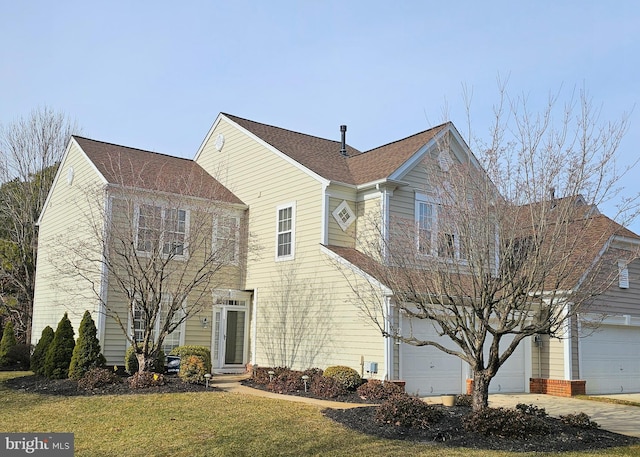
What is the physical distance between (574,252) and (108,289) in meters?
13.0

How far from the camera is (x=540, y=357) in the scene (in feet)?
60.1

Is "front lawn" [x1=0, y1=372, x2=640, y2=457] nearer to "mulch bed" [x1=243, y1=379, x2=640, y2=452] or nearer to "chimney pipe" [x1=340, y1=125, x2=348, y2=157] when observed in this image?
"mulch bed" [x1=243, y1=379, x2=640, y2=452]

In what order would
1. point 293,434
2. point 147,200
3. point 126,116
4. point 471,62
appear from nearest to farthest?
point 293,434 < point 471,62 < point 147,200 < point 126,116

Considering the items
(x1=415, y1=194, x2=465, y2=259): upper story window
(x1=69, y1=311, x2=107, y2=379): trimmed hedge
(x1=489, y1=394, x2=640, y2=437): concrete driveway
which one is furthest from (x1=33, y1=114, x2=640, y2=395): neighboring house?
(x1=415, y1=194, x2=465, y2=259): upper story window

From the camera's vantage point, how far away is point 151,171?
67.8ft

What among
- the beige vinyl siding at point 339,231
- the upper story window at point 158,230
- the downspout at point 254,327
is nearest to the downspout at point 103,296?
the upper story window at point 158,230

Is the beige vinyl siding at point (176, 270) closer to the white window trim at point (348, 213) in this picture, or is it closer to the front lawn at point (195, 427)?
the white window trim at point (348, 213)

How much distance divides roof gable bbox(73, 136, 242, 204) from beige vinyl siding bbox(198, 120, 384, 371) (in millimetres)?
803

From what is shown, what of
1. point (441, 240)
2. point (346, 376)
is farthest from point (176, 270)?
point (441, 240)

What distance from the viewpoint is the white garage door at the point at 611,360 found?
60.4 ft

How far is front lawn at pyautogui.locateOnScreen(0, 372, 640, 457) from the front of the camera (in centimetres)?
884

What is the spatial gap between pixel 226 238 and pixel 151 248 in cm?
303

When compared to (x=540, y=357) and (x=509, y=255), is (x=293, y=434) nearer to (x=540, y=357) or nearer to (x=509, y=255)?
(x=509, y=255)

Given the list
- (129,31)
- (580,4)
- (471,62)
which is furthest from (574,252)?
(129,31)
